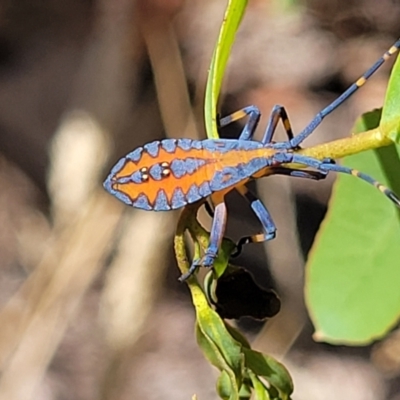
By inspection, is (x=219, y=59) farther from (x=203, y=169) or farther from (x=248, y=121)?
(x=248, y=121)

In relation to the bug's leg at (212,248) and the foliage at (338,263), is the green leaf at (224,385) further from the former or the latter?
the bug's leg at (212,248)

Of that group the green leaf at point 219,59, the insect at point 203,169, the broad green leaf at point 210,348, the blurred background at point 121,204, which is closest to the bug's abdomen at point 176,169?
the insect at point 203,169

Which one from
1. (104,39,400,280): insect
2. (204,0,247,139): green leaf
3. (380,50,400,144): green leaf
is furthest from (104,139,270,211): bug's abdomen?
(380,50,400,144): green leaf

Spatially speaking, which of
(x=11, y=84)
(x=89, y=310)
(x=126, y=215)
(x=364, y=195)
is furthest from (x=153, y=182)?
(x=11, y=84)

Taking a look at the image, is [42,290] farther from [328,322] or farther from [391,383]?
[328,322]

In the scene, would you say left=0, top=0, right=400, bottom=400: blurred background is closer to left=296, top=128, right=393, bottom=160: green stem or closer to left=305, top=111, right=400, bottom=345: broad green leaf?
left=305, top=111, right=400, bottom=345: broad green leaf
